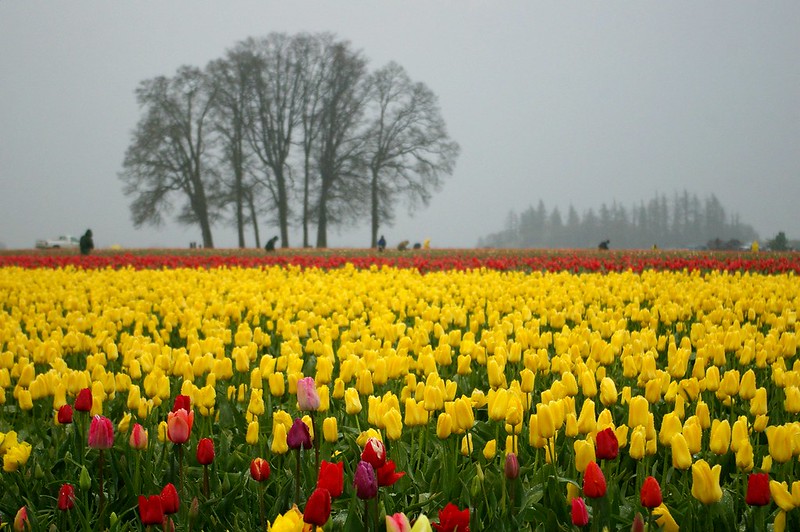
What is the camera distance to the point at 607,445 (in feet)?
5.88

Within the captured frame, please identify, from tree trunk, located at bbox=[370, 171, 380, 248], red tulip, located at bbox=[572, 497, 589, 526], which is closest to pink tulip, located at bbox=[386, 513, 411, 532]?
red tulip, located at bbox=[572, 497, 589, 526]

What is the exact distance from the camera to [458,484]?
231 centimetres

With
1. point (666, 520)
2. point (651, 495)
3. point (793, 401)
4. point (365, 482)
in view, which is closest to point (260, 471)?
point (365, 482)

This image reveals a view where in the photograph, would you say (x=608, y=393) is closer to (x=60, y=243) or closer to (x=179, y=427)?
(x=179, y=427)

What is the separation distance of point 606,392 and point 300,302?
4.15m

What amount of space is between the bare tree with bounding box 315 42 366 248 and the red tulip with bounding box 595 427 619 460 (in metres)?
32.0

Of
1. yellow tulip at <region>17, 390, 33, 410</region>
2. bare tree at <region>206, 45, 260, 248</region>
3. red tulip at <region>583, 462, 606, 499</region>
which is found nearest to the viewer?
red tulip at <region>583, 462, 606, 499</region>

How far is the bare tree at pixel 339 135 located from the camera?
111 ft

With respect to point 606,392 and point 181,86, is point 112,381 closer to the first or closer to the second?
point 606,392

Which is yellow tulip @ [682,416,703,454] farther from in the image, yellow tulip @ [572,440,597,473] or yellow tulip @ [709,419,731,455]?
yellow tulip @ [572,440,597,473]

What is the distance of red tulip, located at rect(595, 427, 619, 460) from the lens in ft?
5.84

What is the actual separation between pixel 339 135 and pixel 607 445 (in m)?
33.6

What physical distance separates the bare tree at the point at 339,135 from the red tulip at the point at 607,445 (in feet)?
105

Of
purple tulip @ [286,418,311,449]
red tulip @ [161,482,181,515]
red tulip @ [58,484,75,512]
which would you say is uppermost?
purple tulip @ [286,418,311,449]
